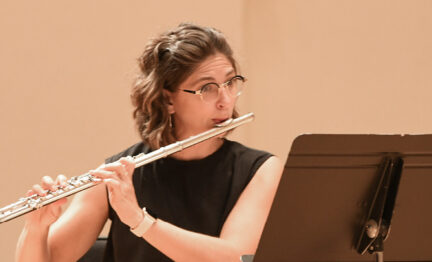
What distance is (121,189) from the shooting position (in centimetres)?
159

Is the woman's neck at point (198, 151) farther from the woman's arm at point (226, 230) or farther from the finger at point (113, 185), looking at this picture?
the finger at point (113, 185)

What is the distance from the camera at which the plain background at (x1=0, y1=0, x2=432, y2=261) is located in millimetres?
2740

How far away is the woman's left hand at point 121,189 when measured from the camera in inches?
62.7

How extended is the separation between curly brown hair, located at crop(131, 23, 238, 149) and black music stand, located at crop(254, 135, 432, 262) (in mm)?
716

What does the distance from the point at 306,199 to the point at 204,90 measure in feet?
2.14

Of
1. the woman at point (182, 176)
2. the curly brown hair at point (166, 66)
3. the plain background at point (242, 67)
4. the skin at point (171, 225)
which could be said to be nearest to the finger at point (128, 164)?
the skin at point (171, 225)

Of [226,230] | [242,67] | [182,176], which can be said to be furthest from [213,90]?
[242,67]

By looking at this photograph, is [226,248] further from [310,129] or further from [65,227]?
[310,129]

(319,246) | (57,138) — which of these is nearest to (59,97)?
(57,138)

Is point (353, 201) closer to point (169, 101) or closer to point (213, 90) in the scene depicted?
point (213, 90)

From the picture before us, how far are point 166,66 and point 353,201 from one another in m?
0.81

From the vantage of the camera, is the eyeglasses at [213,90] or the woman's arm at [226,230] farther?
the eyeglasses at [213,90]

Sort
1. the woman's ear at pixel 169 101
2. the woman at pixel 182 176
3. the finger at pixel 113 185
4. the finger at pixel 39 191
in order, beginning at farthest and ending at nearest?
1. the woman's ear at pixel 169 101
2. the woman at pixel 182 176
3. the finger at pixel 39 191
4. the finger at pixel 113 185

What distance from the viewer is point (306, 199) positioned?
4.39 ft
